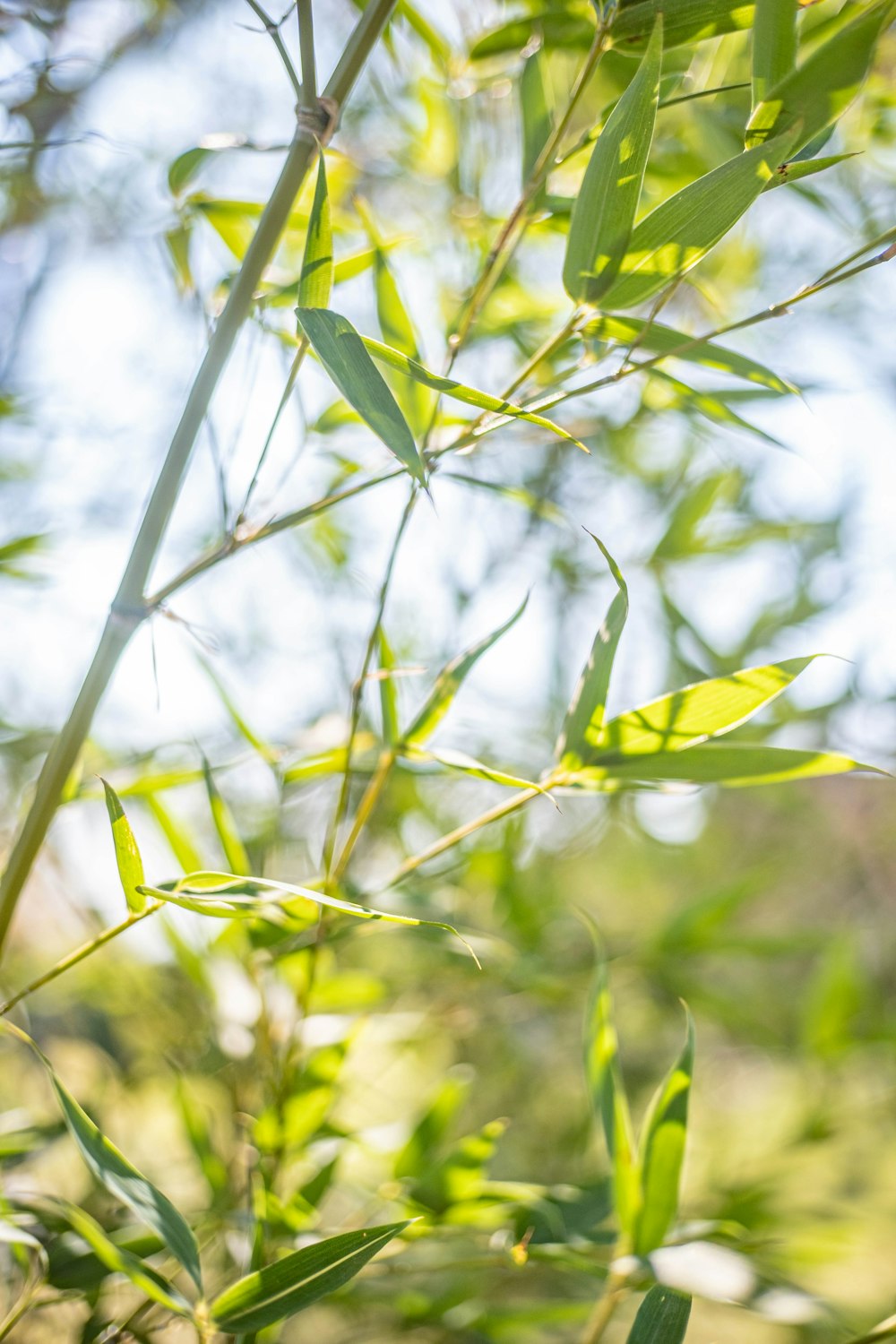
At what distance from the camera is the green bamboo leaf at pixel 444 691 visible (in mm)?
325

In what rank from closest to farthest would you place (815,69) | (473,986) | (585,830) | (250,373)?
(815,69), (250,373), (473,986), (585,830)

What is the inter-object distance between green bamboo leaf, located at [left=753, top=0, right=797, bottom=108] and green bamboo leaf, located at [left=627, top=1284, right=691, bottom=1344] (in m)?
0.37

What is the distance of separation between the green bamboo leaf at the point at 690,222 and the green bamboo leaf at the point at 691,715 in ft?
0.40

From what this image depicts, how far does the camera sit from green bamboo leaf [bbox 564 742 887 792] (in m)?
0.27

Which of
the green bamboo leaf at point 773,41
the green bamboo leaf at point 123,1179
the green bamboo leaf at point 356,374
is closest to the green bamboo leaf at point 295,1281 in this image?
the green bamboo leaf at point 123,1179

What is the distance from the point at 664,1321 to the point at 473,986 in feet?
1.17

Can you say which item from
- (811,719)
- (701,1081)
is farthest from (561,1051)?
(811,719)

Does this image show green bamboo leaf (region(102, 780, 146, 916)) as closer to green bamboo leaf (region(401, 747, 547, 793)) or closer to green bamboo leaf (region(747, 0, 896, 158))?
green bamboo leaf (region(401, 747, 547, 793))

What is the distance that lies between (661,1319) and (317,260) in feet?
1.16

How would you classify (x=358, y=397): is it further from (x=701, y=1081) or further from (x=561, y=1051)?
(x=701, y=1081)

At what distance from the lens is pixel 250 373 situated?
1.07 feet

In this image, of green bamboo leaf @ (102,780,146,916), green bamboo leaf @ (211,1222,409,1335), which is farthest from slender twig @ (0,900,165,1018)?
green bamboo leaf @ (211,1222,409,1335)

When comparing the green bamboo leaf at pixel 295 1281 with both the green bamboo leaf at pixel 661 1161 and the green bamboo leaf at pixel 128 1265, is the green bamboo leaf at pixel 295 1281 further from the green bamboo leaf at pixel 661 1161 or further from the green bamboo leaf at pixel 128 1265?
the green bamboo leaf at pixel 661 1161

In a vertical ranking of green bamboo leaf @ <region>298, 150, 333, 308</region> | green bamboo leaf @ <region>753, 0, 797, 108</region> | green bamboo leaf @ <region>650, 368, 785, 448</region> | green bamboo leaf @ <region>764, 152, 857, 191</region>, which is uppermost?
green bamboo leaf @ <region>753, 0, 797, 108</region>
